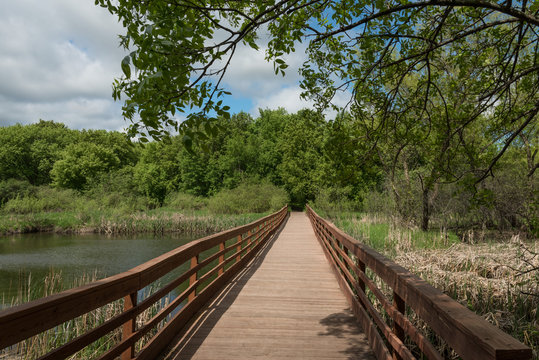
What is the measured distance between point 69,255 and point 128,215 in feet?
40.9

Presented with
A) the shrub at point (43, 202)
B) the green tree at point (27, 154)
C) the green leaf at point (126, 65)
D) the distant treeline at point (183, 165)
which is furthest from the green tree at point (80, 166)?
the green leaf at point (126, 65)

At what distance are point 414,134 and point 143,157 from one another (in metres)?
65.2

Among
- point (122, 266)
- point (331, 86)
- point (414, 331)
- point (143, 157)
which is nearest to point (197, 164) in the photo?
point (143, 157)

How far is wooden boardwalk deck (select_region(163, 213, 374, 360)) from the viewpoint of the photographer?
3.31 metres

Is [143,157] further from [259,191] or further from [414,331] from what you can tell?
[414,331]

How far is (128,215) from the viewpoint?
30781 millimetres

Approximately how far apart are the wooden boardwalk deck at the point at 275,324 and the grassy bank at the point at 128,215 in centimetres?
2063

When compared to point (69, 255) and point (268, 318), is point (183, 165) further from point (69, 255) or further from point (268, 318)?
point (268, 318)

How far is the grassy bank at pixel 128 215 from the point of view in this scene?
91.6 feet

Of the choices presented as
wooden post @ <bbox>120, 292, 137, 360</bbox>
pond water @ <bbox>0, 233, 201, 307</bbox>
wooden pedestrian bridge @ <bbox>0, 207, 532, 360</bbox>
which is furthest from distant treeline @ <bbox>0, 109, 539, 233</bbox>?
wooden post @ <bbox>120, 292, 137, 360</bbox>

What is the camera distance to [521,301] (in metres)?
5.55

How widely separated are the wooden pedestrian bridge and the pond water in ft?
25.6

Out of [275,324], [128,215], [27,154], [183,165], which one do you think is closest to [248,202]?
[128,215]

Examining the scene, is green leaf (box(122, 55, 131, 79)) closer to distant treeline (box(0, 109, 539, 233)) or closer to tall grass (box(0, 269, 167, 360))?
tall grass (box(0, 269, 167, 360))
